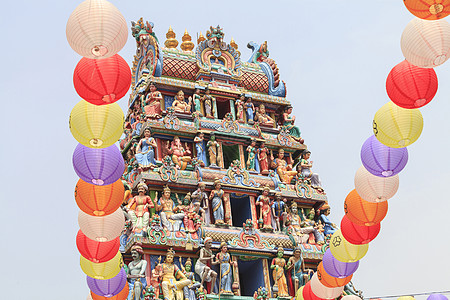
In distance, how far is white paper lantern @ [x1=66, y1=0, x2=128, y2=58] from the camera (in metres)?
11.8

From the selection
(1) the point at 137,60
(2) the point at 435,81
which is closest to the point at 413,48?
(2) the point at 435,81

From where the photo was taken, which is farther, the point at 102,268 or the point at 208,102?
the point at 208,102

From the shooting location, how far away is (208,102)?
25984mm

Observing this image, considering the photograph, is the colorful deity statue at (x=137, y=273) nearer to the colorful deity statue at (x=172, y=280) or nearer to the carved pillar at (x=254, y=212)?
the colorful deity statue at (x=172, y=280)

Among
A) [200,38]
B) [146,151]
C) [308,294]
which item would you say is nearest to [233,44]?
[200,38]

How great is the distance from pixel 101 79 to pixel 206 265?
1112cm

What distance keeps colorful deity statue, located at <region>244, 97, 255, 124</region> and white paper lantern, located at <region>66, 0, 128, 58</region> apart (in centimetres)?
1456

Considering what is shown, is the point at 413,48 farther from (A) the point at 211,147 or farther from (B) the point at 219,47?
(B) the point at 219,47

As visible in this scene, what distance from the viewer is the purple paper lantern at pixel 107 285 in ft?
50.6

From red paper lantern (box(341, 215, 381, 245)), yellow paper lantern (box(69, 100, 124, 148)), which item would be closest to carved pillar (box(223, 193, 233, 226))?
red paper lantern (box(341, 215, 381, 245))

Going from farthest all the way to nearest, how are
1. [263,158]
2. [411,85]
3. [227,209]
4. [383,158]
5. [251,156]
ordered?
[263,158] < [251,156] < [227,209] < [383,158] < [411,85]

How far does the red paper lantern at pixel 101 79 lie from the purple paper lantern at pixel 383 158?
4.70 m

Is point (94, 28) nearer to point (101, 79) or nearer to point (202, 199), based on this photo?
point (101, 79)

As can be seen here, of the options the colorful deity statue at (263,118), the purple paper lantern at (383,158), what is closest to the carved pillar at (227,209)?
the colorful deity statue at (263,118)
